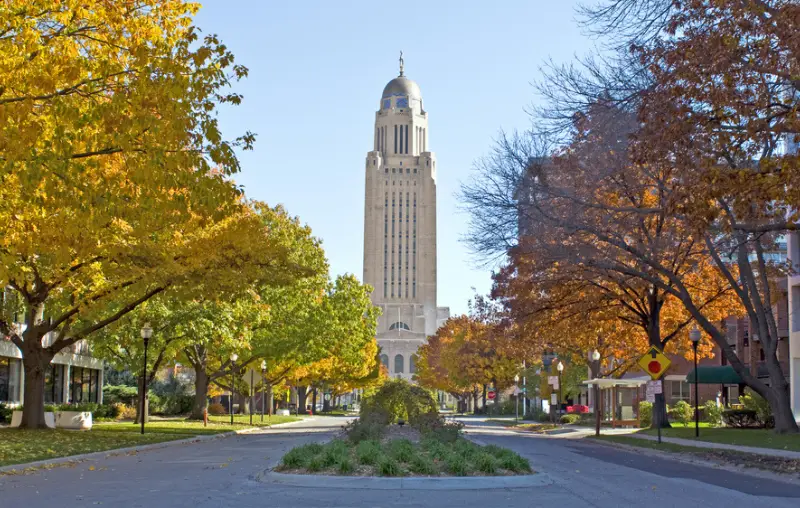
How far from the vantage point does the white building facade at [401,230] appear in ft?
612

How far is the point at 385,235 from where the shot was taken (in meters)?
188

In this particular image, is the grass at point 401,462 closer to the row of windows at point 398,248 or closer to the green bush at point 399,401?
the green bush at point 399,401

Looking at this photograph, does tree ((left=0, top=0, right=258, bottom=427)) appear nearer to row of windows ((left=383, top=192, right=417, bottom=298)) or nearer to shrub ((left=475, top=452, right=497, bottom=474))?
shrub ((left=475, top=452, right=497, bottom=474))

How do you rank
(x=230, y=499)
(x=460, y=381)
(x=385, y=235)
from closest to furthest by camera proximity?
(x=230, y=499)
(x=460, y=381)
(x=385, y=235)

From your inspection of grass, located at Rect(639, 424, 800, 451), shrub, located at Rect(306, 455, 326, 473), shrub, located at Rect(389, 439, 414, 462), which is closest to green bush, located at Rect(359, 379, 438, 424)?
shrub, located at Rect(389, 439, 414, 462)

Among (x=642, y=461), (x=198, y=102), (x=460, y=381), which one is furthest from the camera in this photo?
(x=460, y=381)

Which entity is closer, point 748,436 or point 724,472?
point 724,472

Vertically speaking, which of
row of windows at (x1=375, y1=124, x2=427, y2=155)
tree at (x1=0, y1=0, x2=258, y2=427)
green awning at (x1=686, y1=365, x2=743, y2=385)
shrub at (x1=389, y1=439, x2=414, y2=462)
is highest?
row of windows at (x1=375, y1=124, x2=427, y2=155)

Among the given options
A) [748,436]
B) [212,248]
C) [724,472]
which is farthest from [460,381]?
[724,472]

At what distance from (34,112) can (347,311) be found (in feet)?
132

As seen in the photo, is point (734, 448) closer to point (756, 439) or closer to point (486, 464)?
point (756, 439)

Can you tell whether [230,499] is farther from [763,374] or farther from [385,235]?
[385,235]

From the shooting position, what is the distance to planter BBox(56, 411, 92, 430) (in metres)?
34.8

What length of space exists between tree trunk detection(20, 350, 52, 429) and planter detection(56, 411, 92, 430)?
3176 millimetres
